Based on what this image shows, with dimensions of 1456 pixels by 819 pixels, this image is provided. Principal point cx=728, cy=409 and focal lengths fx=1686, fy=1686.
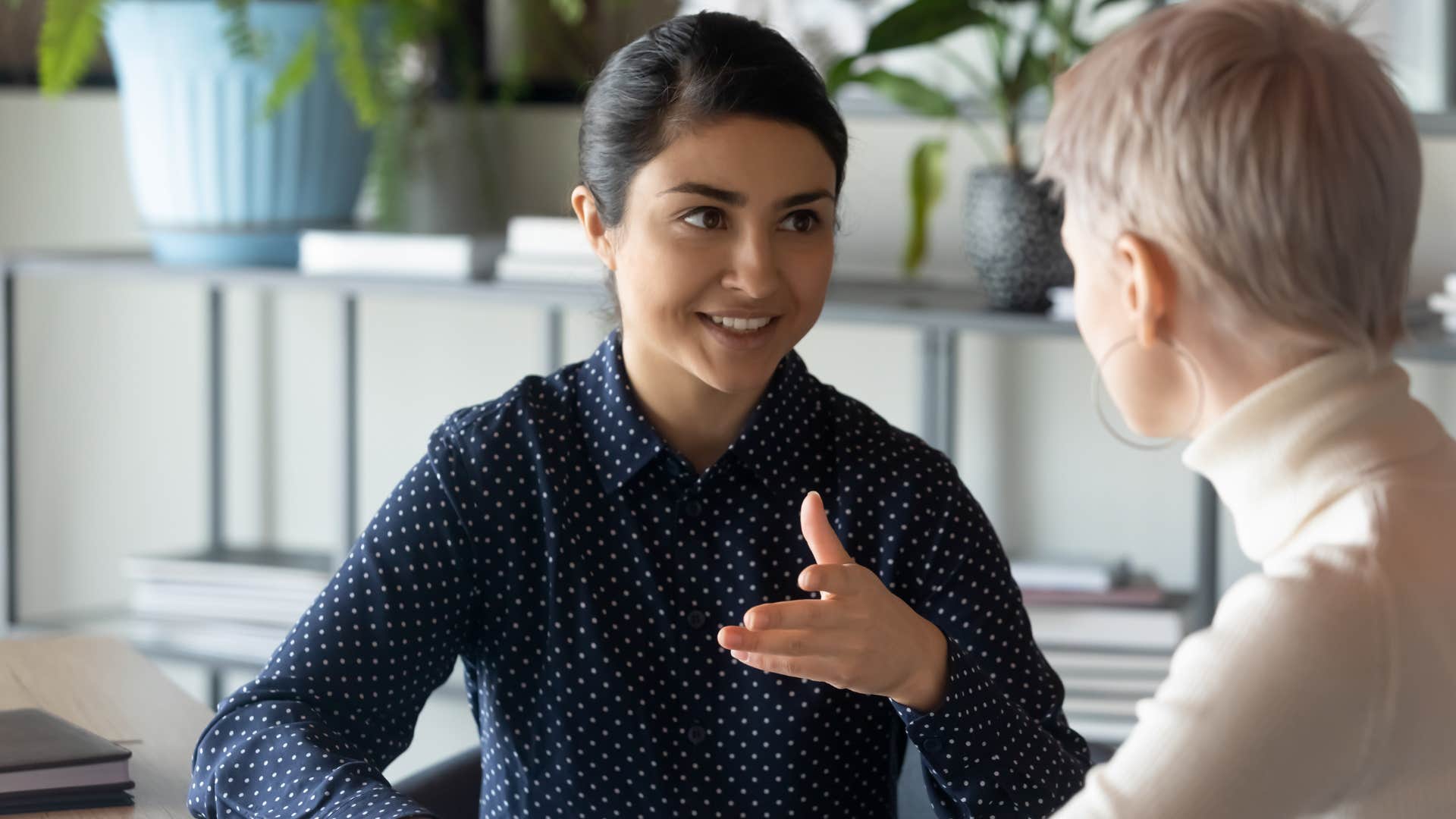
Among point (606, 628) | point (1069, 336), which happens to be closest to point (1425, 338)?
point (1069, 336)

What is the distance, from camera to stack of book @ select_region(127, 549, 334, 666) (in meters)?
2.62

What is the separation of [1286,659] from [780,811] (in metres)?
0.63

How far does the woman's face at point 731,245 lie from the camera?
4.19 feet

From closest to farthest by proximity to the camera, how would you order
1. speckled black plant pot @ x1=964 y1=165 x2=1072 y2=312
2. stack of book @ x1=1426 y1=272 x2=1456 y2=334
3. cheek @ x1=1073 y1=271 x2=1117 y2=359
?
cheek @ x1=1073 y1=271 x2=1117 y2=359
stack of book @ x1=1426 y1=272 x2=1456 y2=334
speckled black plant pot @ x1=964 y1=165 x2=1072 y2=312

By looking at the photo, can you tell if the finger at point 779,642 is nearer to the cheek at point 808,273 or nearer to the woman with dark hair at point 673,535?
the woman with dark hair at point 673,535

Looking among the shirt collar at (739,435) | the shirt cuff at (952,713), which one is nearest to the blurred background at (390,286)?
the shirt collar at (739,435)

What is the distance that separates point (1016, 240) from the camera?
2039 millimetres

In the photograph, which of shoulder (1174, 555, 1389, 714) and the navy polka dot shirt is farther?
the navy polka dot shirt

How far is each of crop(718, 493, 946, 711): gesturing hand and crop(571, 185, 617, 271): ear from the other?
41 centimetres

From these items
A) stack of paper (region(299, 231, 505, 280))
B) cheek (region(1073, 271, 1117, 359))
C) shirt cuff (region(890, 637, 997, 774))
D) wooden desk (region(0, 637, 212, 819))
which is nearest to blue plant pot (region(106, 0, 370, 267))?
stack of paper (region(299, 231, 505, 280))

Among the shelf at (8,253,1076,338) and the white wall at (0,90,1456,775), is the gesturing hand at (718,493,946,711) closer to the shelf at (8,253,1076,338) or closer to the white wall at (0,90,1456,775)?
the shelf at (8,253,1076,338)

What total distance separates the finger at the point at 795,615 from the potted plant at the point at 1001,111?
109 centimetres

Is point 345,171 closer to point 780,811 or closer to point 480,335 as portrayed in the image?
point 480,335

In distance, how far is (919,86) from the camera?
7.25 ft
